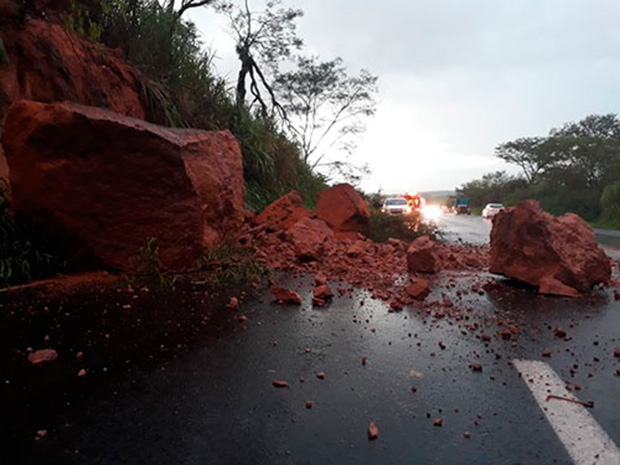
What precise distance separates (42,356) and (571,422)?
257 cm

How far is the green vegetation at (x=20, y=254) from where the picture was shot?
14.2ft

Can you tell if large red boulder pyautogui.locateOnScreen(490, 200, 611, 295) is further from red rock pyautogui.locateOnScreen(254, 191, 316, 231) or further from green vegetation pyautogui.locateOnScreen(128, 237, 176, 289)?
green vegetation pyautogui.locateOnScreen(128, 237, 176, 289)


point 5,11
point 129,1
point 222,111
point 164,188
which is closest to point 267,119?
point 222,111

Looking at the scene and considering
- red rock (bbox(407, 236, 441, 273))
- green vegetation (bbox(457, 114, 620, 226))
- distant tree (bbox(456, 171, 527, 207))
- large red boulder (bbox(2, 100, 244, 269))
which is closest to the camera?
large red boulder (bbox(2, 100, 244, 269))

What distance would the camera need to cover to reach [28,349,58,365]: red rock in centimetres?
248

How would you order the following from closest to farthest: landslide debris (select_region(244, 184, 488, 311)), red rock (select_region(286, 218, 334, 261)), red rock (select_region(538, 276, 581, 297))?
red rock (select_region(538, 276, 581, 297))
landslide debris (select_region(244, 184, 488, 311))
red rock (select_region(286, 218, 334, 261))

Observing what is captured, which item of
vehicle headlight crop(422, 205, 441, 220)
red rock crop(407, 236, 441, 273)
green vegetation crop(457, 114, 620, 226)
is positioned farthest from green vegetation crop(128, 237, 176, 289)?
green vegetation crop(457, 114, 620, 226)

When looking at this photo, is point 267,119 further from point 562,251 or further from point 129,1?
point 562,251

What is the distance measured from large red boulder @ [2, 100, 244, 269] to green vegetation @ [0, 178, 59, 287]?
0.49 feet

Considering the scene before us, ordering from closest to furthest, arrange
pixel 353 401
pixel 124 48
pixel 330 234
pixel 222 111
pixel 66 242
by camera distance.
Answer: pixel 353 401, pixel 66 242, pixel 330 234, pixel 124 48, pixel 222 111

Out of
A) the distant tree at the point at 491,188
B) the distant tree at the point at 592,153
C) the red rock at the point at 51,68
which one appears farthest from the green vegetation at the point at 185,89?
the distant tree at the point at 491,188

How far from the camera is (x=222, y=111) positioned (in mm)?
9617

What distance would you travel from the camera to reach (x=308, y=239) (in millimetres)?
6531

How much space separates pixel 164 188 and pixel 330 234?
315 cm
